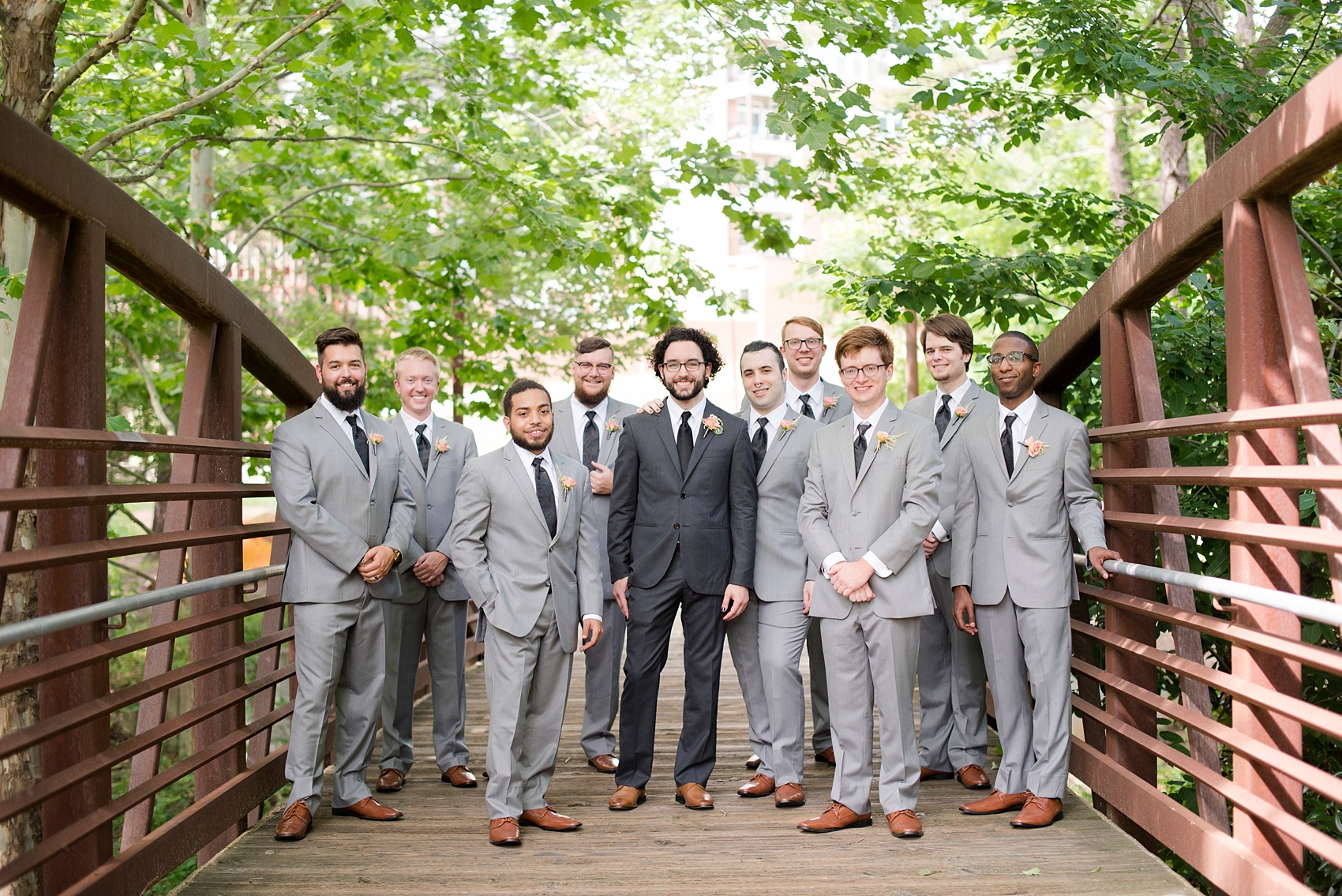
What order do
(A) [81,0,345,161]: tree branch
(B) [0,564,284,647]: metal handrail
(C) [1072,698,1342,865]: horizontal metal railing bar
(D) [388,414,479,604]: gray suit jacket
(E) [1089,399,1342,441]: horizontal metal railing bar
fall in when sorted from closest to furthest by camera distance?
(B) [0,564,284,647]: metal handrail → (C) [1072,698,1342,865]: horizontal metal railing bar → (E) [1089,399,1342,441]: horizontal metal railing bar → (D) [388,414,479,604]: gray suit jacket → (A) [81,0,345,161]: tree branch

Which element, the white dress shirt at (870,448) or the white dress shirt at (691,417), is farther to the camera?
the white dress shirt at (691,417)

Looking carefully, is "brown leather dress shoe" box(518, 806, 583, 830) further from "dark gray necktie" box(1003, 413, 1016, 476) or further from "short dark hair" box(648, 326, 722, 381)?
"dark gray necktie" box(1003, 413, 1016, 476)

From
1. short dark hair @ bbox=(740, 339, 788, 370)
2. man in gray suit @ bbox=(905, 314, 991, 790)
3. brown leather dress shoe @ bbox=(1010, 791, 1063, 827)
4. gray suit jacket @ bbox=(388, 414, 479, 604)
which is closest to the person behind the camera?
brown leather dress shoe @ bbox=(1010, 791, 1063, 827)

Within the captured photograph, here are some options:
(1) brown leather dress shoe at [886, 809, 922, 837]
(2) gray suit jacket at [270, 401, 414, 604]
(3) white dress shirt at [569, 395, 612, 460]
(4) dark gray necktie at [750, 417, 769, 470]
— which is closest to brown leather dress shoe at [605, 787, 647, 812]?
(1) brown leather dress shoe at [886, 809, 922, 837]

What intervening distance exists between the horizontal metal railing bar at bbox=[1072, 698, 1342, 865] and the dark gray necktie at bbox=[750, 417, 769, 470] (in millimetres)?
1793

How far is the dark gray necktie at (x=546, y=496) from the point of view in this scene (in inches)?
192

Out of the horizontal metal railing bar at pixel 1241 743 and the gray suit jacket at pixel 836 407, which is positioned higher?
the gray suit jacket at pixel 836 407

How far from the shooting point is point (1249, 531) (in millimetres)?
3486

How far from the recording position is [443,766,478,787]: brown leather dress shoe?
559 centimetres

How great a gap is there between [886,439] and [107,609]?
287 centimetres

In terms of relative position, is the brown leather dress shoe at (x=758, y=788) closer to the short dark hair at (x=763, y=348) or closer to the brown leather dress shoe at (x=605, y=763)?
the brown leather dress shoe at (x=605, y=763)

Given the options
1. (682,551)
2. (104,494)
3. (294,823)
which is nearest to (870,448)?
(682,551)

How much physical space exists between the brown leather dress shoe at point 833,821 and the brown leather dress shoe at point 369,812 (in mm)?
1710

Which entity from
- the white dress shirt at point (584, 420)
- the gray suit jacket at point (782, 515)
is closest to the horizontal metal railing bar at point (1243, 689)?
the gray suit jacket at point (782, 515)
